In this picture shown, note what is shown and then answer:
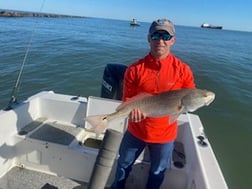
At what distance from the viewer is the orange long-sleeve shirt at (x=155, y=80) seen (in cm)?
235

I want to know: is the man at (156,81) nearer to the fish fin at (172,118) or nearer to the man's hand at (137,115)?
the man's hand at (137,115)

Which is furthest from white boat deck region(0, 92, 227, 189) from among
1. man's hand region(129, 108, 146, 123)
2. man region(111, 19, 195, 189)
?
man's hand region(129, 108, 146, 123)

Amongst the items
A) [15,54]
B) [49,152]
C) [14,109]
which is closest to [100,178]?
[49,152]

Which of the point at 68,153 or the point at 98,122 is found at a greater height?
the point at 98,122

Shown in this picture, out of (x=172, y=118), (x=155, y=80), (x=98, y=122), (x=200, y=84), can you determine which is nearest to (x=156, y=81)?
(x=155, y=80)

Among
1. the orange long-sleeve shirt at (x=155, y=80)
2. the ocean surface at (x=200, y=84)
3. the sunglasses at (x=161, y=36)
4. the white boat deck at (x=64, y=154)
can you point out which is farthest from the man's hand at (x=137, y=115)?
the ocean surface at (x=200, y=84)

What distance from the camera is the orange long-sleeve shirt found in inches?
92.4

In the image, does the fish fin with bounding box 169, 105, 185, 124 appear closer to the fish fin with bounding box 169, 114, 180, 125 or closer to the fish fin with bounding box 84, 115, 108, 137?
the fish fin with bounding box 169, 114, 180, 125

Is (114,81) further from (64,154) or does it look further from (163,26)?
(163,26)

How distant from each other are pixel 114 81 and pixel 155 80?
A: 1.50 m

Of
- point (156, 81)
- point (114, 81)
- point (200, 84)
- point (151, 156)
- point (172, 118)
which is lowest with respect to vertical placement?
point (200, 84)

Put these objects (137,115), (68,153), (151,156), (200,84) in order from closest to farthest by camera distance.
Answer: (137,115), (151,156), (68,153), (200,84)

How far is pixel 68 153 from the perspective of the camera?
→ 323 centimetres

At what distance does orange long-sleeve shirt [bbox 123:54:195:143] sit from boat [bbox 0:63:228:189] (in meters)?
0.59
